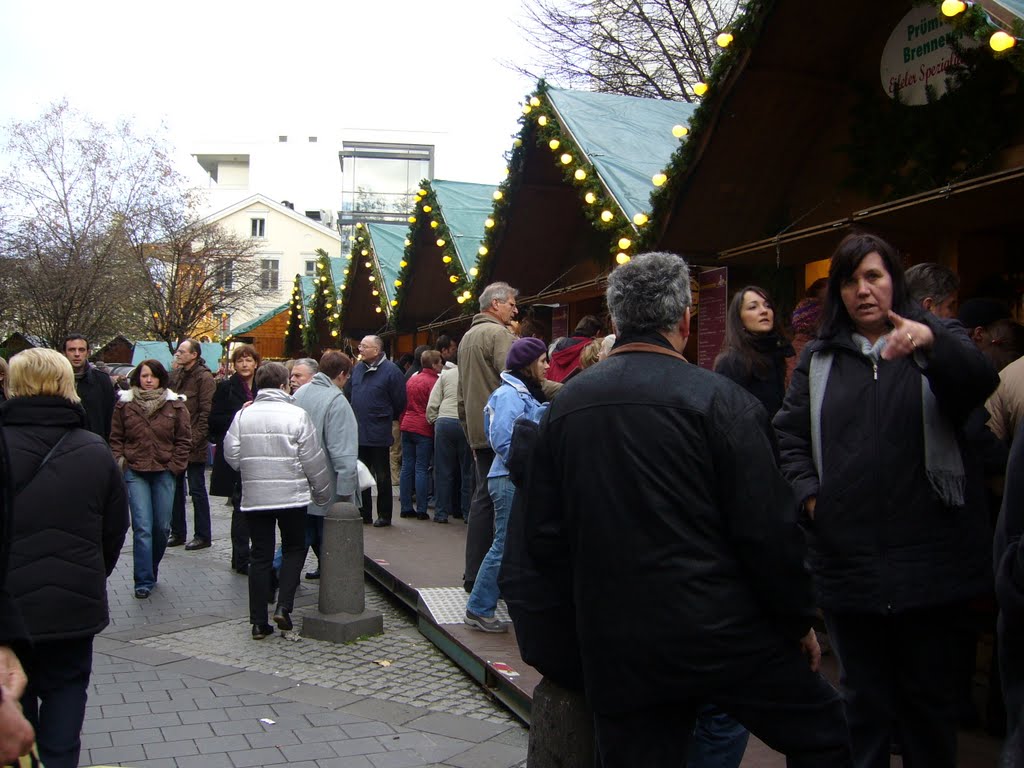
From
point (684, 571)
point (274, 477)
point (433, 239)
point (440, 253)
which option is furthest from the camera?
point (440, 253)

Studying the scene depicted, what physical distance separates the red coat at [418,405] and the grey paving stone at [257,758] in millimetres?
6626

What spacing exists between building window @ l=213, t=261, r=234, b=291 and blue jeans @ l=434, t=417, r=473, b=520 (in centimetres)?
3075

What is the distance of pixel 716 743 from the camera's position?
10.2ft

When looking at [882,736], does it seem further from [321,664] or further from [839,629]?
[321,664]

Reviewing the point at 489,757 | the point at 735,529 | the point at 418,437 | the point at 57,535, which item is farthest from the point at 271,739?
the point at 418,437

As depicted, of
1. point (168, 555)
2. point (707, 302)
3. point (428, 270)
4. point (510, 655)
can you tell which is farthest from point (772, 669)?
point (428, 270)

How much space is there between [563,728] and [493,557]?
278 cm

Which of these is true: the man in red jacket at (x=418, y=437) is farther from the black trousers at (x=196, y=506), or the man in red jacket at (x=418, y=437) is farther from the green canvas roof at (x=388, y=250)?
the green canvas roof at (x=388, y=250)

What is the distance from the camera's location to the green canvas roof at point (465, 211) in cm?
1323

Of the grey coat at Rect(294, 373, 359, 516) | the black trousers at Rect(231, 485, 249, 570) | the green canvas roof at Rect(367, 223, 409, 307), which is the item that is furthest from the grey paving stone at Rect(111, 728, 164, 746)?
the green canvas roof at Rect(367, 223, 409, 307)

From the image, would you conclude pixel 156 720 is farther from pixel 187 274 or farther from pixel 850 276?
pixel 187 274

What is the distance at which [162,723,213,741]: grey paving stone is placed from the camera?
4.79m

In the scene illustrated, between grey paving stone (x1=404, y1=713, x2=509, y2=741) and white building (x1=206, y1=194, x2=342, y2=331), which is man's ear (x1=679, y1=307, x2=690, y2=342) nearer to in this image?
grey paving stone (x1=404, y1=713, x2=509, y2=741)

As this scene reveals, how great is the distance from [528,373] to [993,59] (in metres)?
3.50
